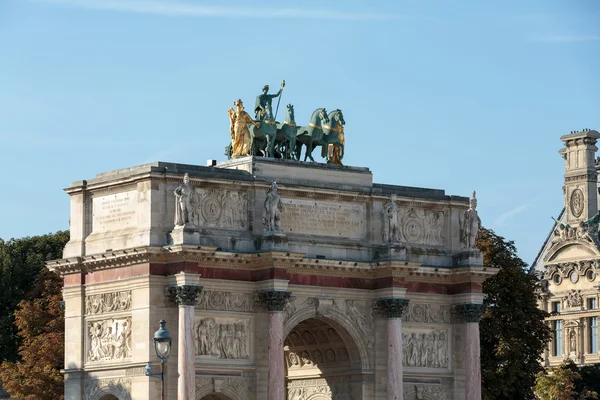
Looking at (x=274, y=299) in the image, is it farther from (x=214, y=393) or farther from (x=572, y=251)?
(x=572, y=251)

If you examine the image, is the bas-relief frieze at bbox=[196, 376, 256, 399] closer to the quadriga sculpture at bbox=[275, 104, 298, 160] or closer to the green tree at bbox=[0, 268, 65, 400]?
the quadriga sculpture at bbox=[275, 104, 298, 160]

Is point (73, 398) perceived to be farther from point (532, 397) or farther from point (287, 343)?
point (532, 397)

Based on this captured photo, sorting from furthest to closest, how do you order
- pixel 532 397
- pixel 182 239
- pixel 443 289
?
pixel 532 397, pixel 443 289, pixel 182 239

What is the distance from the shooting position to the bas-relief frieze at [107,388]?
72.8 meters

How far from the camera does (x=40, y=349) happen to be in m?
89.1

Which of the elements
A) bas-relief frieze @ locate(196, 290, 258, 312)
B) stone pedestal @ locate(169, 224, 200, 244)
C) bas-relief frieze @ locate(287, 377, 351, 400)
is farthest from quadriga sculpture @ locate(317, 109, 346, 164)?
bas-relief frieze @ locate(287, 377, 351, 400)

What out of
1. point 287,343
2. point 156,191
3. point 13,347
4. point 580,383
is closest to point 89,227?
point 156,191

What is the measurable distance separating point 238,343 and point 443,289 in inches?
394

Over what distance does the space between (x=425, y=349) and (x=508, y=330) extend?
12.6m

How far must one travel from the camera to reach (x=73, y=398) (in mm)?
74750

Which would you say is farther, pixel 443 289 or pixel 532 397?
pixel 532 397

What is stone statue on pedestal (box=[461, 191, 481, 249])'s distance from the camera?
80312 millimetres

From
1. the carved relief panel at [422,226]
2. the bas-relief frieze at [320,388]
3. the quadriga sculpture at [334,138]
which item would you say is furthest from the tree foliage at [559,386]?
the quadriga sculpture at [334,138]

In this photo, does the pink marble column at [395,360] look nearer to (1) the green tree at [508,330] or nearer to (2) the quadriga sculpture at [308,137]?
(2) the quadriga sculpture at [308,137]
